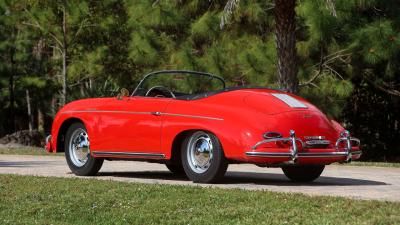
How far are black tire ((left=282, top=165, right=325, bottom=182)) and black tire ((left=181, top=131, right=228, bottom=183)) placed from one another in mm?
1421

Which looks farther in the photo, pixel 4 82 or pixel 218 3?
pixel 4 82

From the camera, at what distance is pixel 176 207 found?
8469mm

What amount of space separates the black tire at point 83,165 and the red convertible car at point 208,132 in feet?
0.05

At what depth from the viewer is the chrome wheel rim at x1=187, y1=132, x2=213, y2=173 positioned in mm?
10672

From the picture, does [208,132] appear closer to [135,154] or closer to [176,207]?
[135,154]

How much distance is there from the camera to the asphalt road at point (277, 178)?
10.1m

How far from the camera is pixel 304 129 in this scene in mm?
10461

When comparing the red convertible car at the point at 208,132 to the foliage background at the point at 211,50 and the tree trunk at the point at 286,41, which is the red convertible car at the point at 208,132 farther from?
the foliage background at the point at 211,50

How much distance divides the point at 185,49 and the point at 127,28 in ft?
20.0

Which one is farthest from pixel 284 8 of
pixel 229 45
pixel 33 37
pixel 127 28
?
pixel 33 37

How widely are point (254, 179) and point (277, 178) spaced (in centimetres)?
51

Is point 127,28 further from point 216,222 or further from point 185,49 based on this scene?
point 216,222

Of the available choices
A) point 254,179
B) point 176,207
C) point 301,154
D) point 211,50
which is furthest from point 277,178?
point 211,50

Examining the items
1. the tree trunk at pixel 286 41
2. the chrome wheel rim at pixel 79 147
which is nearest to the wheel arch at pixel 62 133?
the chrome wheel rim at pixel 79 147
